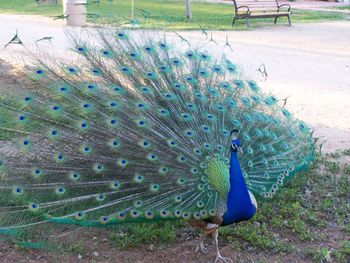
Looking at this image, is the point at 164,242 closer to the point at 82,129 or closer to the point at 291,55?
the point at 82,129

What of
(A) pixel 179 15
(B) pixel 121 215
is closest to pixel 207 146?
(B) pixel 121 215

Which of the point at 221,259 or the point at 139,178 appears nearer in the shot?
the point at 139,178

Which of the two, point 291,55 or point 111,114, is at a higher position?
point 111,114

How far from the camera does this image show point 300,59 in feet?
32.0

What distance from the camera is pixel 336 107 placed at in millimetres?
6645

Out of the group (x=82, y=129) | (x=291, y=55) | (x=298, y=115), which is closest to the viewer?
(x=82, y=129)

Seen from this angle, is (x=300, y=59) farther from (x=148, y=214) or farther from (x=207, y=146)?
(x=148, y=214)

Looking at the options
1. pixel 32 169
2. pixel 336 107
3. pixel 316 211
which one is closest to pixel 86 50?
pixel 32 169

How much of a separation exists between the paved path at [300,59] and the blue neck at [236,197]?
156cm

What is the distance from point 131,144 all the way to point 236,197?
0.69 meters

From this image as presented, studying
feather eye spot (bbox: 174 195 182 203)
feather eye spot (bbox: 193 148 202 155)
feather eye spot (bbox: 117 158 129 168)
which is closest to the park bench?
feather eye spot (bbox: 193 148 202 155)

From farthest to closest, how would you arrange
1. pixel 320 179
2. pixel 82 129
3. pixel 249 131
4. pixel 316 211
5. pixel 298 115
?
pixel 298 115 → pixel 320 179 → pixel 316 211 → pixel 249 131 → pixel 82 129

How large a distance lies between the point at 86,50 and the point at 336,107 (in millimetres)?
4047

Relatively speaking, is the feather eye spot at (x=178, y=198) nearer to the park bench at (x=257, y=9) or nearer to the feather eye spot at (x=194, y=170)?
the feather eye spot at (x=194, y=170)
